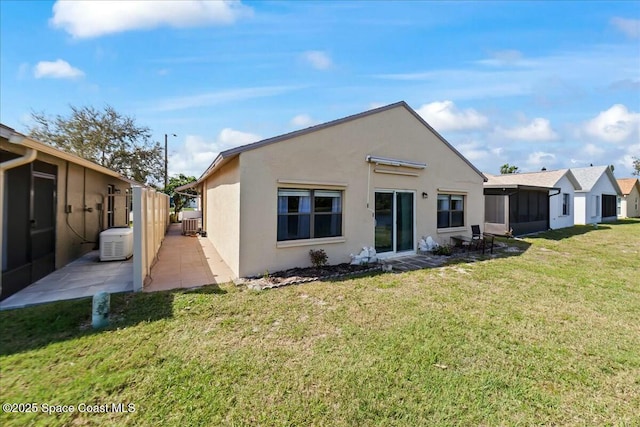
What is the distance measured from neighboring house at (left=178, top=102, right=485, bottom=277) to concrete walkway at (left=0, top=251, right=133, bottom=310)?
2.66m

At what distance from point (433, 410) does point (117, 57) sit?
12475 mm

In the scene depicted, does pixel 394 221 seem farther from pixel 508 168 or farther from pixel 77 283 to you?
pixel 508 168

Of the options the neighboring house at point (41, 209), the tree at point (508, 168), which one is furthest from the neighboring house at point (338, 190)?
the tree at point (508, 168)

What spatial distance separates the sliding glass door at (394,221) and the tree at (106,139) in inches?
958

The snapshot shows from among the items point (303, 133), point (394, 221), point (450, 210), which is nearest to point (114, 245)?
point (303, 133)

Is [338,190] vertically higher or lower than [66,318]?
higher

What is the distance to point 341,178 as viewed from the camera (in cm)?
830

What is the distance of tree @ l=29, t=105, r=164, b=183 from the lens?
23219 millimetres

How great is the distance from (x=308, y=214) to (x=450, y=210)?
7.21 meters

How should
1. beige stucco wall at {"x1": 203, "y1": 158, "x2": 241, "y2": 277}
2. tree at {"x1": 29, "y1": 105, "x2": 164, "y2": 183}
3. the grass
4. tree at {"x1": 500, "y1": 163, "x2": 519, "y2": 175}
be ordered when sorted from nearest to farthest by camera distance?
the grass, beige stucco wall at {"x1": 203, "y1": 158, "x2": 241, "y2": 277}, tree at {"x1": 29, "y1": 105, "x2": 164, "y2": 183}, tree at {"x1": 500, "y1": 163, "x2": 519, "y2": 175}

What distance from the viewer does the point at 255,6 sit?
7652 millimetres

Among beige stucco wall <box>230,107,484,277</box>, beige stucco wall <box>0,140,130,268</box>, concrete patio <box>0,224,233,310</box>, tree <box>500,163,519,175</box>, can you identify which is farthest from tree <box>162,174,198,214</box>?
tree <box>500,163,519,175</box>

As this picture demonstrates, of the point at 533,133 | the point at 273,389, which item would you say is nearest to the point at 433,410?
the point at 273,389

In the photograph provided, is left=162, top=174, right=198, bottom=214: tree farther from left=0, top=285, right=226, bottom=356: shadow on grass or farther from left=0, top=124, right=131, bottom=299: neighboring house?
left=0, top=285, right=226, bottom=356: shadow on grass
